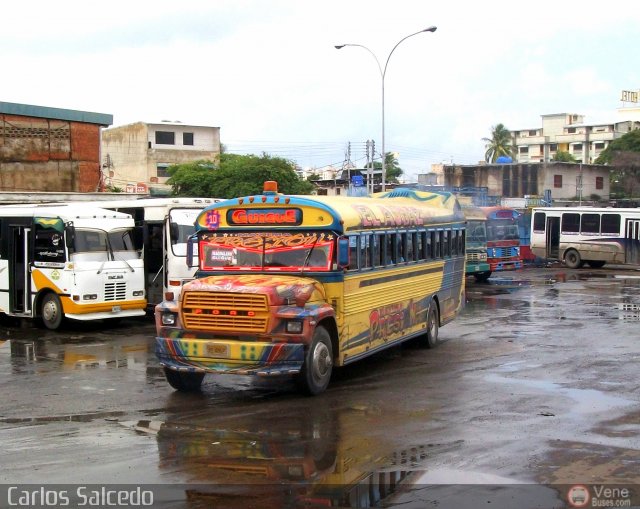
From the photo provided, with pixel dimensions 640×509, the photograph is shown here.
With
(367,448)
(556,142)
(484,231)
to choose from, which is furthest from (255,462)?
(556,142)

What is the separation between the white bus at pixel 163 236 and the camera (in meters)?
20.2

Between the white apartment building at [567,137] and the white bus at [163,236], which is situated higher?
the white apartment building at [567,137]

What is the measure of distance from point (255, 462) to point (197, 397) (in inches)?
133

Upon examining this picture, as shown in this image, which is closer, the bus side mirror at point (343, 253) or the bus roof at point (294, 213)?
the bus side mirror at point (343, 253)

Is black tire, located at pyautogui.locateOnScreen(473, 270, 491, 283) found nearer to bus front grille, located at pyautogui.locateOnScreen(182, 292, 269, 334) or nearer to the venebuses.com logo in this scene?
bus front grille, located at pyautogui.locateOnScreen(182, 292, 269, 334)

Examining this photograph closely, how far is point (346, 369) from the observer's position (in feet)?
45.5

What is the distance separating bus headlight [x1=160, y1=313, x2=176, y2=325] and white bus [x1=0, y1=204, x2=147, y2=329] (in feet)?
26.6

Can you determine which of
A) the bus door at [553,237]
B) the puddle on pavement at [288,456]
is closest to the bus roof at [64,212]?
the puddle on pavement at [288,456]

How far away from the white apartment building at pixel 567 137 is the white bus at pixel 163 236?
84.6 m

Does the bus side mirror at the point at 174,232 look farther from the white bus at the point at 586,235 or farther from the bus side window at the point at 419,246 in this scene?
the white bus at the point at 586,235

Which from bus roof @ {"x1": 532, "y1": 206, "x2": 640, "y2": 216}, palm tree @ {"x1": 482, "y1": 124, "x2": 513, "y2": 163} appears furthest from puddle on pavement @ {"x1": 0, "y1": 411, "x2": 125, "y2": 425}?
palm tree @ {"x1": 482, "y1": 124, "x2": 513, "y2": 163}

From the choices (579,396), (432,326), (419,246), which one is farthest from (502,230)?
(579,396)

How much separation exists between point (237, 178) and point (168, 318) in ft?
119

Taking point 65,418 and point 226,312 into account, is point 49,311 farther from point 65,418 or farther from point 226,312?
point 226,312
